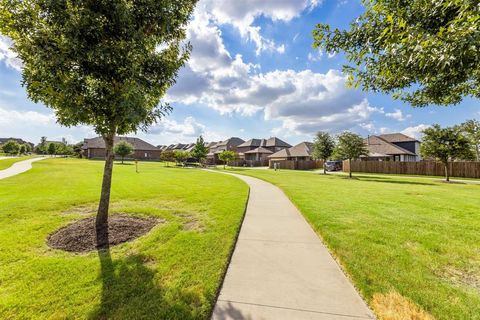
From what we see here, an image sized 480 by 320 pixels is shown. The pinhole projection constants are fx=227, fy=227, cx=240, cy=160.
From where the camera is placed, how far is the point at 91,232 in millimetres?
5727

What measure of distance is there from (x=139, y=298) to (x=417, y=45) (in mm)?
4888

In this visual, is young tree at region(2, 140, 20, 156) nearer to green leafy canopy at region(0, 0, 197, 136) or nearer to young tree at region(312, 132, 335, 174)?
young tree at region(312, 132, 335, 174)

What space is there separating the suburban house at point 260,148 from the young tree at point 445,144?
40766 millimetres

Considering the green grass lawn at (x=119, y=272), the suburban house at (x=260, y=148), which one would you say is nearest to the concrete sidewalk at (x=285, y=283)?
the green grass lawn at (x=119, y=272)

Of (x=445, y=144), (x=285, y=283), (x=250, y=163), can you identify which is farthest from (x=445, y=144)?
(x=250, y=163)

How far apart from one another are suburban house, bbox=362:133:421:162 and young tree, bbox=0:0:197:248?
3864 cm

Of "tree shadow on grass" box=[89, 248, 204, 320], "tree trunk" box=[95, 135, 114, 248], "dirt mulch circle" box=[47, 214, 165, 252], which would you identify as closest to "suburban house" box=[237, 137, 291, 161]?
"dirt mulch circle" box=[47, 214, 165, 252]

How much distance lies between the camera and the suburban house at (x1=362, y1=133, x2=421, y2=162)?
4109 centimetres

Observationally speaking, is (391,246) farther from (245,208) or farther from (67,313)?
(67,313)

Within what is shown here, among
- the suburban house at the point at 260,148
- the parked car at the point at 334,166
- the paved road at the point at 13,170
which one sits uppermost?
the suburban house at the point at 260,148

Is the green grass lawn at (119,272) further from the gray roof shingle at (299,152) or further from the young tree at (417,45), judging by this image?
the gray roof shingle at (299,152)

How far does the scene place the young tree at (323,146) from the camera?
30.5 m

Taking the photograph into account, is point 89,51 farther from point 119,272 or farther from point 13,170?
point 13,170

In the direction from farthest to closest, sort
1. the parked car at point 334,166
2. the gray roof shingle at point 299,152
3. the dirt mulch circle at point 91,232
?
the gray roof shingle at point 299,152 < the parked car at point 334,166 < the dirt mulch circle at point 91,232
